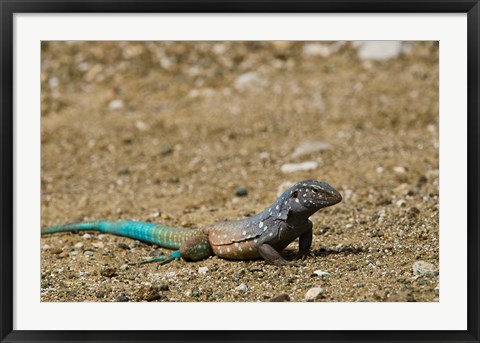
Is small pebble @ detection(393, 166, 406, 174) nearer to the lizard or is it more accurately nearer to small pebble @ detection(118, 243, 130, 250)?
the lizard

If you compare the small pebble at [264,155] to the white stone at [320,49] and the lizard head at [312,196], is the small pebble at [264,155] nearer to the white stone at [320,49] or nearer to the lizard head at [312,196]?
the white stone at [320,49]

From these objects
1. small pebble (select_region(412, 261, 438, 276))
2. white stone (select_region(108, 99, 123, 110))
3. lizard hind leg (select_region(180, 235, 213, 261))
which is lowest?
small pebble (select_region(412, 261, 438, 276))

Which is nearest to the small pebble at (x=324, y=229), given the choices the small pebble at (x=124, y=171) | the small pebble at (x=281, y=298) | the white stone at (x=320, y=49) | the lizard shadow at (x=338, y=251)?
the lizard shadow at (x=338, y=251)

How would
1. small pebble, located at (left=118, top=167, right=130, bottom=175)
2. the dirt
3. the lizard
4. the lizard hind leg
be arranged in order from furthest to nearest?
small pebble, located at (left=118, top=167, right=130, bottom=175) → the lizard hind leg → the dirt → the lizard

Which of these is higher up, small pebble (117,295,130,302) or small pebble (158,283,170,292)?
small pebble (158,283,170,292)

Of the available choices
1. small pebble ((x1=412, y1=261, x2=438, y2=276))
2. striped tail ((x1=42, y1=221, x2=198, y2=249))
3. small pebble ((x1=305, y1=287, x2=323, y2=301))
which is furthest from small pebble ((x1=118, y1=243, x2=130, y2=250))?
small pebble ((x1=412, y1=261, x2=438, y2=276))

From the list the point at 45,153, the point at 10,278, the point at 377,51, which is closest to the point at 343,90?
the point at 377,51

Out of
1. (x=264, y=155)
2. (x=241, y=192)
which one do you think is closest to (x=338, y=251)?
(x=241, y=192)
